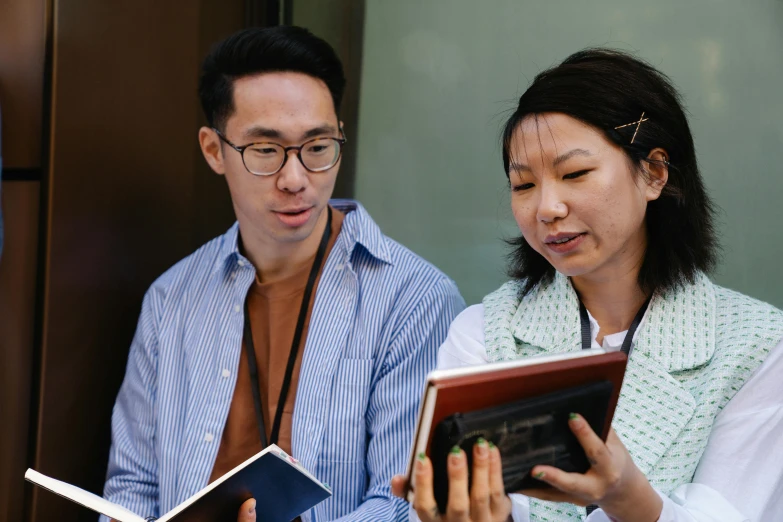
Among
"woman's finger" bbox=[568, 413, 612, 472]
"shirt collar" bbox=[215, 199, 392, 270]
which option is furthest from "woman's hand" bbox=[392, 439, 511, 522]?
"shirt collar" bbox=[215, 199, 392, 270]

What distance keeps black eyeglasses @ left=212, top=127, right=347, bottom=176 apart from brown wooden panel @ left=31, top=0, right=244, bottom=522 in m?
0.52

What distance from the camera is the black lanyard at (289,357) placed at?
2.46m

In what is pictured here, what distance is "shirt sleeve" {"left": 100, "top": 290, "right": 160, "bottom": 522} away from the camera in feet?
8.59

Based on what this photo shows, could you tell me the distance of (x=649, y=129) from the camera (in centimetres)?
191

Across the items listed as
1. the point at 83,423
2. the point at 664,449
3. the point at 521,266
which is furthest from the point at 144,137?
the point at 664,449

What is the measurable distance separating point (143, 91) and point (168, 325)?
786mm

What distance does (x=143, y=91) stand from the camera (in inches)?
115

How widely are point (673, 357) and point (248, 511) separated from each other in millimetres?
967

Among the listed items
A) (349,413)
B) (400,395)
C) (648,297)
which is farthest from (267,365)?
(648,297)

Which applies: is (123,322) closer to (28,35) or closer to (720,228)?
(28,35)

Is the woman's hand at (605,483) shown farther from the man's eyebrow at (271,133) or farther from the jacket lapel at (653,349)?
the man's eyebrow at (271,133)

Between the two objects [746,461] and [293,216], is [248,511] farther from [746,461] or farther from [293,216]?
[746,461]

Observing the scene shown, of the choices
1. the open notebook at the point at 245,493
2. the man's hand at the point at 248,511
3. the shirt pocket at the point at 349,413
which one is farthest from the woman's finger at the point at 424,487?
the shirt pocket at the point at 349,413

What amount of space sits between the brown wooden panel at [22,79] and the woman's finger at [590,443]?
6.12 ft
